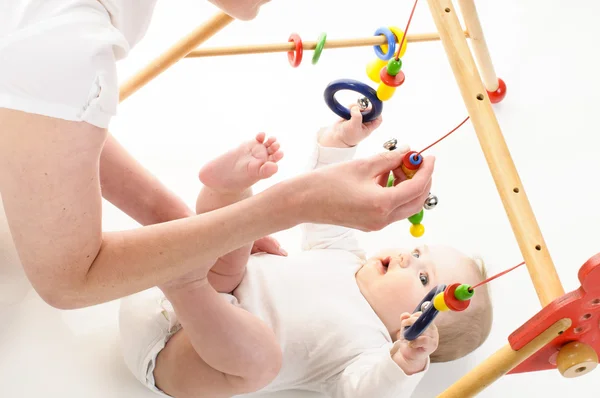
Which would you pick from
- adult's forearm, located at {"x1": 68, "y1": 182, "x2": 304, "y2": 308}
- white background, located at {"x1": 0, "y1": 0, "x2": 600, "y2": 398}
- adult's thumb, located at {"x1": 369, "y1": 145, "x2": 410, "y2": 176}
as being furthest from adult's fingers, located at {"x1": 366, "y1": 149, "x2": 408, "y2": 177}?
white background, located at {"x1": 0, "y1": 0, "x2": 600, "y2": 398}

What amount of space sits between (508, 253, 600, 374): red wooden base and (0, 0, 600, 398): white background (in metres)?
0.47

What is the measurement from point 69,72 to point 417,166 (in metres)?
0.43

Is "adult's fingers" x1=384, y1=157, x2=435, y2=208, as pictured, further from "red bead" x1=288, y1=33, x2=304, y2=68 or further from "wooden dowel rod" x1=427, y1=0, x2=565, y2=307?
"red bead" x1=288, y1=33, x2=304, y2=68

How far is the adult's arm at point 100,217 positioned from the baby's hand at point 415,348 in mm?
282

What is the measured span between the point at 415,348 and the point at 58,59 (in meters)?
0.64

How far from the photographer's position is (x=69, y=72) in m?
0.76

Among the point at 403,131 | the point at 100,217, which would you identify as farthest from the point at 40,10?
the point at 403,131

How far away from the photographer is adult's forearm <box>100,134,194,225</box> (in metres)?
1.11

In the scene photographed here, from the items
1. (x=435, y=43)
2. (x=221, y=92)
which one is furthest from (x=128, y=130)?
(x=435, y=43)

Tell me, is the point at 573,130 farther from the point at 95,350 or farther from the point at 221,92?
the point at 95,350

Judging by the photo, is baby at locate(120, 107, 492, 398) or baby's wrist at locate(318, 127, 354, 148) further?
baby's wrist at locate(318, 127, 354, 148)

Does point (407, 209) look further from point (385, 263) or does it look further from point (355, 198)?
point (385, 263)

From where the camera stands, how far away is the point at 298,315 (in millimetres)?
1255

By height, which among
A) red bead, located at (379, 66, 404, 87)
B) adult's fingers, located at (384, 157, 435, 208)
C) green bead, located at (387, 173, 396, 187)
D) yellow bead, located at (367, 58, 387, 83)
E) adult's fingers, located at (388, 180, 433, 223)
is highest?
yellow bead, located at (367, 58, 387, 83)
